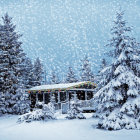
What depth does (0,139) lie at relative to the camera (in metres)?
12.4

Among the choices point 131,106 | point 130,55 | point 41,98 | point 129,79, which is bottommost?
point 41,98

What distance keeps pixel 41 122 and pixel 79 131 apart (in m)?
5.03

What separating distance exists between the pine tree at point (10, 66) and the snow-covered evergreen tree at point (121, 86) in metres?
15.5

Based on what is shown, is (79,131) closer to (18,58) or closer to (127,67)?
(127,67)

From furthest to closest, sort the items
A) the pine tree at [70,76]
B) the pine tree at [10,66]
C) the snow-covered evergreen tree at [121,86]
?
the pine tree at [70,76] → the pine tree at [10,66] → the snow-covered evergreen tree at [121,86]

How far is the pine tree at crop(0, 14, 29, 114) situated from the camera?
2672cm

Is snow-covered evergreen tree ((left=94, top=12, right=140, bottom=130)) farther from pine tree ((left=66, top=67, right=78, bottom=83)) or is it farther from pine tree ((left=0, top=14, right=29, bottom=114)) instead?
pine tree ((left=66, top=67, right=78, bottom=83))

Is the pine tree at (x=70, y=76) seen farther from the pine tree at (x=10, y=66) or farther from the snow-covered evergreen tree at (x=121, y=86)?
the snow-covered evergreen tree at (x=121, y=86)

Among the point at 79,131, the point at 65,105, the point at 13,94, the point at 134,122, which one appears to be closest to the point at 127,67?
the point at 134,122

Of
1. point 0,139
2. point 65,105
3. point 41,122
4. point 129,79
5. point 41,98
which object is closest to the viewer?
point 0,139

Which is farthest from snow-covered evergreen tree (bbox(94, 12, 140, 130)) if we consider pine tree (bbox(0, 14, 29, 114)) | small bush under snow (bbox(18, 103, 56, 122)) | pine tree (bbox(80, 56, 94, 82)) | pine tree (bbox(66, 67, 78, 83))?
pine tree (bbox(66, 67, 78, 83))

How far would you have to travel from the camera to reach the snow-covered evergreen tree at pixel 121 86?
12.9 metres

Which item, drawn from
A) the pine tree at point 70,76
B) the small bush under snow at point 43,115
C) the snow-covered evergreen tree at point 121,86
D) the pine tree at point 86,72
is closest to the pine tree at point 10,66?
the small bush under snow at point 43,115

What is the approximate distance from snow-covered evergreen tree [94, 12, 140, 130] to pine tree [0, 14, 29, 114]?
15.5 meters
